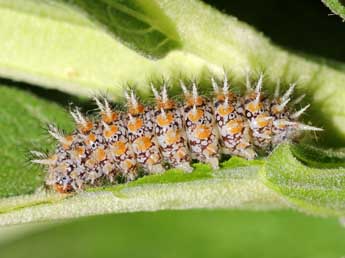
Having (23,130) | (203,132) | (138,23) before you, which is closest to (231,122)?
(203,132)

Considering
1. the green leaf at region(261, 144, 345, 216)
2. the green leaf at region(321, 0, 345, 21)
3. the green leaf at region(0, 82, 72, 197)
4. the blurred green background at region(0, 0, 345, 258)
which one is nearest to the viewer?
the green leaf at region(321, 0, 345, 21)

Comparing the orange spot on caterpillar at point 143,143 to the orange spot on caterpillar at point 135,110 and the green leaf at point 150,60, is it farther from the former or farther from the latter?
the green leaf at point 150,60

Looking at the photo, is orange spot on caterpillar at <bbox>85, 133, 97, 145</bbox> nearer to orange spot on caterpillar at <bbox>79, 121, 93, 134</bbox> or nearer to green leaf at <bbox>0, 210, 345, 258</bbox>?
orange spot on caterpillar at <bbox>79, 121, 93, 134</bbox>

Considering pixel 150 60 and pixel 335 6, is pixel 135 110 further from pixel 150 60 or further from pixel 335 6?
pixel 335 6

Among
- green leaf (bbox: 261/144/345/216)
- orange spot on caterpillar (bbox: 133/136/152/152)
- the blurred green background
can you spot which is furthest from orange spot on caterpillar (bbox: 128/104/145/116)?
the blurred green background

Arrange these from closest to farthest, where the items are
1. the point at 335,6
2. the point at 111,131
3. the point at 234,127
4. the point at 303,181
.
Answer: the point at 335,6 → the point at 303,181 → the point at 234,127 → the point at 111,131
